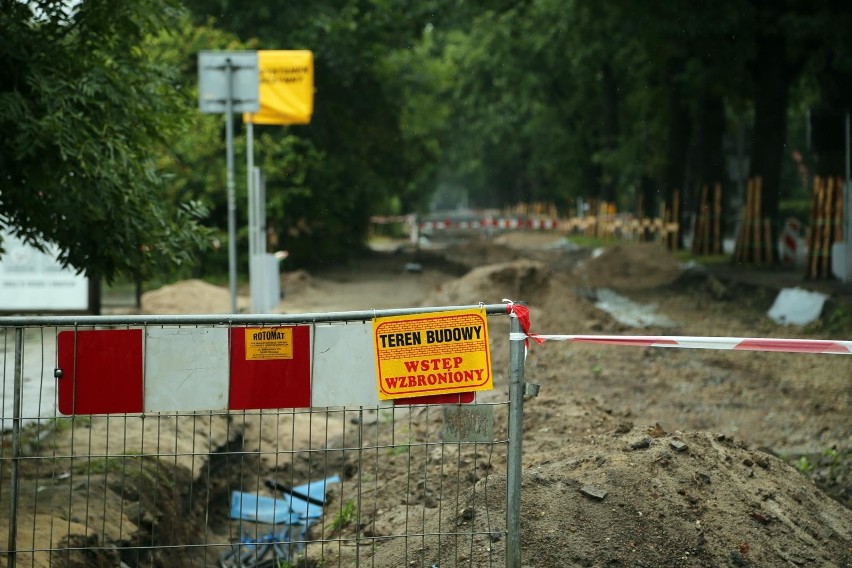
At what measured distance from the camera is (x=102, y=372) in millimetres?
5309

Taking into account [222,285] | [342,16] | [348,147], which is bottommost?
[222,285]

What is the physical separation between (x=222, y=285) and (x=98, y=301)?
398 inches

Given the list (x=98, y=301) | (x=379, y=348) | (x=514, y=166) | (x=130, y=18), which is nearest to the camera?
(x=379, y=348)

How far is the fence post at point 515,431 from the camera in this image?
5.03 metres

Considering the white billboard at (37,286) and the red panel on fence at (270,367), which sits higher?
the red panel on fence at (270,367)

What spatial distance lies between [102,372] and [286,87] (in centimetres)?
1196

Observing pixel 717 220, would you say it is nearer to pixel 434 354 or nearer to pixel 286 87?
pixel 286 87

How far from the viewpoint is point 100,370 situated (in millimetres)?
5309

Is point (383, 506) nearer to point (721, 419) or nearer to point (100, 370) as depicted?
point (100, 370)

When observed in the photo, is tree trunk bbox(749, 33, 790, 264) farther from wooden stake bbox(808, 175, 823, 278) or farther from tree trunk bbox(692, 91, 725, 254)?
tree trunk bbox(692, 91, 725, 254)

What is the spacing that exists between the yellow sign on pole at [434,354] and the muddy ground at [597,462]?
0.88 feet

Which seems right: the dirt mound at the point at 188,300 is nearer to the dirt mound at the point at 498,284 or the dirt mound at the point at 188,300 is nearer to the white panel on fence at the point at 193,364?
the dirt mound at the point at 498,284


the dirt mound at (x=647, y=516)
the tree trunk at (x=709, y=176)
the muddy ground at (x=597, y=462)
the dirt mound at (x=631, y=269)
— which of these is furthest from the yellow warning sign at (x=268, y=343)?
the tree trunk at (x=709, y=176)

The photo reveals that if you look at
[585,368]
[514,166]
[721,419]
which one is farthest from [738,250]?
[514,166]
